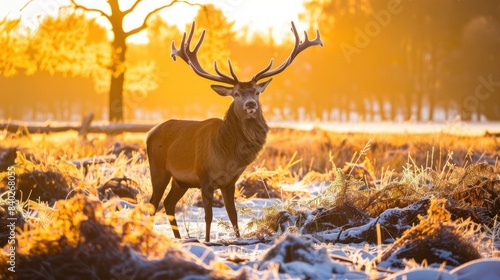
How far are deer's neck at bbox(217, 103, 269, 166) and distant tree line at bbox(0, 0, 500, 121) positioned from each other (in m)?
19.0

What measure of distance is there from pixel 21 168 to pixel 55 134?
12.5 meters

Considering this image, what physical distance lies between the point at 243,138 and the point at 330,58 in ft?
252

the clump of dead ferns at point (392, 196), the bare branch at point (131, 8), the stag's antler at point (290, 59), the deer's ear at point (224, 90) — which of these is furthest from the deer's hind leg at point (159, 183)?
the bare branch at point (131, 8)

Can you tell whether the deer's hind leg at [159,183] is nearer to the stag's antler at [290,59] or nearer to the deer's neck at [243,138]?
the deer's neck at [243,138]

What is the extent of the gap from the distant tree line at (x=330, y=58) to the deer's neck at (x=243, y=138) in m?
19.0

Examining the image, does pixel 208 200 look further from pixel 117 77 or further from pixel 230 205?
pixel 117 77

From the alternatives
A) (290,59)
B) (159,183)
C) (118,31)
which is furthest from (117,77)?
(290,59)

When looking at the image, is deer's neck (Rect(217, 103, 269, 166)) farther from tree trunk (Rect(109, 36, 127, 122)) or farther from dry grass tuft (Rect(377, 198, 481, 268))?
tree trunk (Rect(109, 36, 127, 122))

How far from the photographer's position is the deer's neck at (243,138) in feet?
28.8

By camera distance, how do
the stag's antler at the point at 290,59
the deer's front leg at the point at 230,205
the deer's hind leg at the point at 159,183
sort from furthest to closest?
the deer's hind leg at the point at 159,183 < the stag's antler at the point at 290,59 < the deer's front leg at the point at 230,205

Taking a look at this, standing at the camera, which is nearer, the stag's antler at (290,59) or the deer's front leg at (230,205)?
the deer's front leg at (230,205)

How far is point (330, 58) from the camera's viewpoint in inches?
3329

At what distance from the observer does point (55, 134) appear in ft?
78.7

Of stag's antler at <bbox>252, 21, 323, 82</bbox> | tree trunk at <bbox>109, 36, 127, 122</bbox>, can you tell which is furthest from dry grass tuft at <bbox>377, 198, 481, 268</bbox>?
tree trunk at <bbox>109, 36, 127, 122</bbox>
